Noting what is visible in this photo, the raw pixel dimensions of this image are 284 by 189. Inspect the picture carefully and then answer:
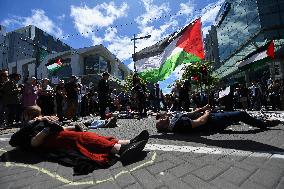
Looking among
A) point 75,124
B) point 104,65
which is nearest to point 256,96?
point 75,124

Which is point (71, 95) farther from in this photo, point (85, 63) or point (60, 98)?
point (85, 63)

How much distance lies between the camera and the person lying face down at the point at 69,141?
12.8 feet

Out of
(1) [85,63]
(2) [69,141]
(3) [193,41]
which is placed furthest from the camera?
(1) [85,63]

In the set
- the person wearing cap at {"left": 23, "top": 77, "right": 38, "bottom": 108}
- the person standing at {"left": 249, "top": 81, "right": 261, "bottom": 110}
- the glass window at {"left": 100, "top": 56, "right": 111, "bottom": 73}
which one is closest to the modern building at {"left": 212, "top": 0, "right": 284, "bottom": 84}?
the person standing at {"left": 249, "top": 81, "right": 261, "bottom": 110}

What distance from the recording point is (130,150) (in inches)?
151

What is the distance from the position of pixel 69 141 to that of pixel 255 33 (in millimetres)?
33305

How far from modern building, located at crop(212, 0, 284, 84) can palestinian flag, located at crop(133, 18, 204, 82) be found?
1925 centimetres

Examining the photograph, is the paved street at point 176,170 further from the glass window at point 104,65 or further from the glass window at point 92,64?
the glass window at point 104,65

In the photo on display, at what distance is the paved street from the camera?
3.01m

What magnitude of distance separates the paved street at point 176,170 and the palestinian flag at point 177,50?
13.9ft

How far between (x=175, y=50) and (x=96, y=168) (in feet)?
18.7

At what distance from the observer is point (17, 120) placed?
1107 cm

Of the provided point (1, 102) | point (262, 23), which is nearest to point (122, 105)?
point (1, 102)

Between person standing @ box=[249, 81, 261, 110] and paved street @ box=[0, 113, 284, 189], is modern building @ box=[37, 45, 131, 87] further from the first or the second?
paved street @ box=[0, 113, 284, 189]
